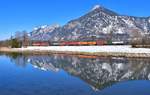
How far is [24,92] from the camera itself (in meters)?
25.0

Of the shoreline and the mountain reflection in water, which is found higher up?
the shoreline

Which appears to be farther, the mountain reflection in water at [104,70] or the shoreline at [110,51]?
the shoreline at [110,51]

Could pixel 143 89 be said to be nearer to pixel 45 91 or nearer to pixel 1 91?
pixel 45 91

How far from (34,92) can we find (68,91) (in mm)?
2874

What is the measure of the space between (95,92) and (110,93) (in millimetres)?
1229

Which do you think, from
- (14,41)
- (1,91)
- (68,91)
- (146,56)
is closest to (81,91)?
(68,91)

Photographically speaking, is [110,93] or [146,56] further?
[146,56]

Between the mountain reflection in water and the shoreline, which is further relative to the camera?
the shoreline

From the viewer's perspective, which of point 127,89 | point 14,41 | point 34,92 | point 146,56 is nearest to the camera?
point 34,92

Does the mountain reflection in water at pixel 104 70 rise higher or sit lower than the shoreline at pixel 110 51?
lower

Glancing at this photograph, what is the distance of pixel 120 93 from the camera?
25.1 m

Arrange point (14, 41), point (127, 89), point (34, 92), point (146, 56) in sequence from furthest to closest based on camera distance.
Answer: point (14, 41), point (146, 56), point (127, 89), point (34, 92)

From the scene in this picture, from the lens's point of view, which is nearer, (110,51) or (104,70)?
(104,70)

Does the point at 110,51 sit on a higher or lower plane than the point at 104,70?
higher
